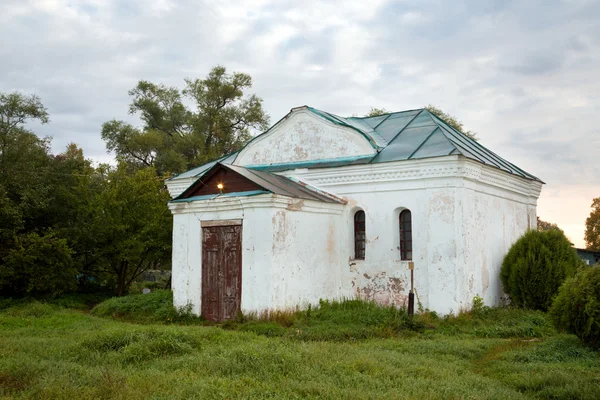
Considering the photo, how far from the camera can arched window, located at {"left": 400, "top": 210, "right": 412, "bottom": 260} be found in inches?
559

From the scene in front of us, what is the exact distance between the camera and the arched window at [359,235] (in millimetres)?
14797

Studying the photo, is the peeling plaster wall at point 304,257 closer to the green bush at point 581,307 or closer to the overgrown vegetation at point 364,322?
the overgrown vegetation at point 364,322

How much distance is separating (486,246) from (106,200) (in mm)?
12833

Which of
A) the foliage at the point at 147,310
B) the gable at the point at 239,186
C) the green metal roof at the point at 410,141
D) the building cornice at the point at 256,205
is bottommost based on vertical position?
the foliage at the point at 147,310

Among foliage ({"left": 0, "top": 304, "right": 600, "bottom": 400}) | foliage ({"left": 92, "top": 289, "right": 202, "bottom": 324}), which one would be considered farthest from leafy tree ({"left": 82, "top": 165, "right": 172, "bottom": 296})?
foliage ({"left": 0, "top": 304, "right": 600, "bottom": 400})

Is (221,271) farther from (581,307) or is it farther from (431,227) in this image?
(581,307)

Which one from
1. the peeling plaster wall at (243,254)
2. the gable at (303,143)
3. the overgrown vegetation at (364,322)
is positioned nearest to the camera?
the overgrown vegetation at (364,322)

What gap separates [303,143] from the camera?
1600 cm

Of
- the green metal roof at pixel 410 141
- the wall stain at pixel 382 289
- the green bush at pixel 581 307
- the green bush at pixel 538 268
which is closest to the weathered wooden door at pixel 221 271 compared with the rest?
the wall stain at pixel 382 289

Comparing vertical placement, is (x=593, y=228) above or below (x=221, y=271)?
above

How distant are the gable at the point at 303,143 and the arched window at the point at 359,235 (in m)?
1.67

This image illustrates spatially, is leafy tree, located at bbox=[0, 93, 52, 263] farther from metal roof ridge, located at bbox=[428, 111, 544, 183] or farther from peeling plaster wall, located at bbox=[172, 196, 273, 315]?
metal roof ridge, located at bbox=[428, 111, 544, 183]

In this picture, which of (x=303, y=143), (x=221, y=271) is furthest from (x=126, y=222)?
(x=221, y=271)

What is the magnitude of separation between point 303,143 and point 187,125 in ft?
75.8
